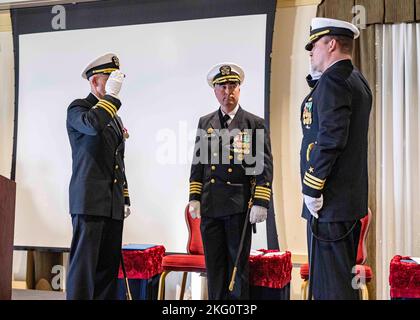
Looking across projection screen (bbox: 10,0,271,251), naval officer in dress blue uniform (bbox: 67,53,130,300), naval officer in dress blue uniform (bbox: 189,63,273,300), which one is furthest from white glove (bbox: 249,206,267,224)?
projection screen (bbox: 10,0,271,251)

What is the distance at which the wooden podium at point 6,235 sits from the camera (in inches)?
74.6

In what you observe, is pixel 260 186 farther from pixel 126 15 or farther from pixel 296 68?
pixel 126 15

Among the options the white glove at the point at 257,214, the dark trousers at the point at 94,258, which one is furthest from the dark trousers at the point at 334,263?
the dark trousers at the point at 94,258

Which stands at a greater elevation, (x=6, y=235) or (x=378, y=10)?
(x=378, y=10)

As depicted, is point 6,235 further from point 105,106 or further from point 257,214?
point 257,214

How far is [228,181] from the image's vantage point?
2480 mm

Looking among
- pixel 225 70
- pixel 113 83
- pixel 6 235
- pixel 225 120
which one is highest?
pixel 225 70

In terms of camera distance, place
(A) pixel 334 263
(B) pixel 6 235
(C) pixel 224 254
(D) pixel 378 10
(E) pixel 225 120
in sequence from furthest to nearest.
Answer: (D) pixel 378 10 < (E) pixel 225 120 < (C) pixel 224 254 < (B) pixel 6 235 < (A) pixel 334 263

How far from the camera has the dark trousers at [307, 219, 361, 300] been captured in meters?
1.78

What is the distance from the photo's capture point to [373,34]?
339 centimetres

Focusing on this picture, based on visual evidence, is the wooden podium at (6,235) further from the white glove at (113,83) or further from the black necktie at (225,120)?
the black necktie at (225,120)

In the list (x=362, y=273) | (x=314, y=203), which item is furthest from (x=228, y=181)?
(x=362, y=273)

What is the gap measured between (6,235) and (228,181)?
1.08 m
